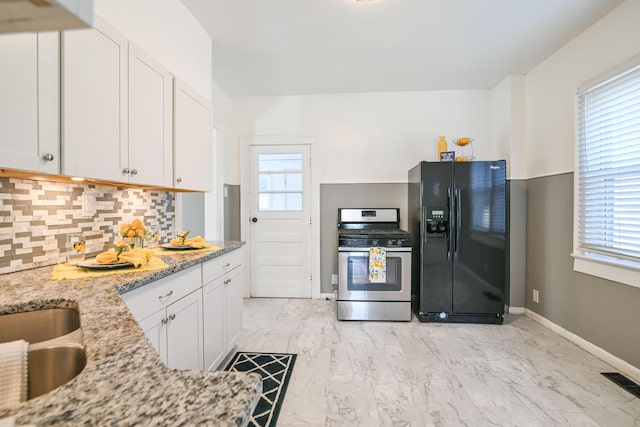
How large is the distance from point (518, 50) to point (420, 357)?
115 inches

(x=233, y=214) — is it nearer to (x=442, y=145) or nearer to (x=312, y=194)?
(x=312, y=194)

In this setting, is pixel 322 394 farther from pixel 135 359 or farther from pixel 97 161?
pixel 97 161

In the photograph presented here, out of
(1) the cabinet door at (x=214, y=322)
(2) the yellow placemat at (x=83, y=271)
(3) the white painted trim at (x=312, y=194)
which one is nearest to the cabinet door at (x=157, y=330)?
(2) the yellow placemat at (x=83, y=271)

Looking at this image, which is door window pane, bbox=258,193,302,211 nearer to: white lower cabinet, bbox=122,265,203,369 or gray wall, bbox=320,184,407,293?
gray wall, bbox=320,184,407,293

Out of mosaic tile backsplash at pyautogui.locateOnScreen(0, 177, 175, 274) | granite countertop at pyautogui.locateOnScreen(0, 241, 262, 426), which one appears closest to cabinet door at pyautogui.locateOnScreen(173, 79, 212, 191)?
mosaic tile backsplash at pyautogui.locateOnScreen(0, 177, 175, 274)

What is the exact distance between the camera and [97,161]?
1.34m

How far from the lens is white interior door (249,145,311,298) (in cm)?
371

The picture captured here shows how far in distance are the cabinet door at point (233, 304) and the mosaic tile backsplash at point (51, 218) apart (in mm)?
825

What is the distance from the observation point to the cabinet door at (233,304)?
213 cm

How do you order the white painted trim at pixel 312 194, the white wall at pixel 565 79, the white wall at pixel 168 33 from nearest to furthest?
the white wall at pixel 168 33
the white wall at pixel 565 79
the white painted trim at pixel 312 194

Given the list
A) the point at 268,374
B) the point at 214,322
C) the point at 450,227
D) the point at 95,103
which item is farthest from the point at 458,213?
the point at 95,103

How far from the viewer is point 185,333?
1563 millimetres

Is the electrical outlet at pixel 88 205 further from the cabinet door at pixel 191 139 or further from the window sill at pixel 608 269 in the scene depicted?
the window sill at pixel 608 269

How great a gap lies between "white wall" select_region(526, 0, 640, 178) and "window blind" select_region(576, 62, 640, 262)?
0.49ft
